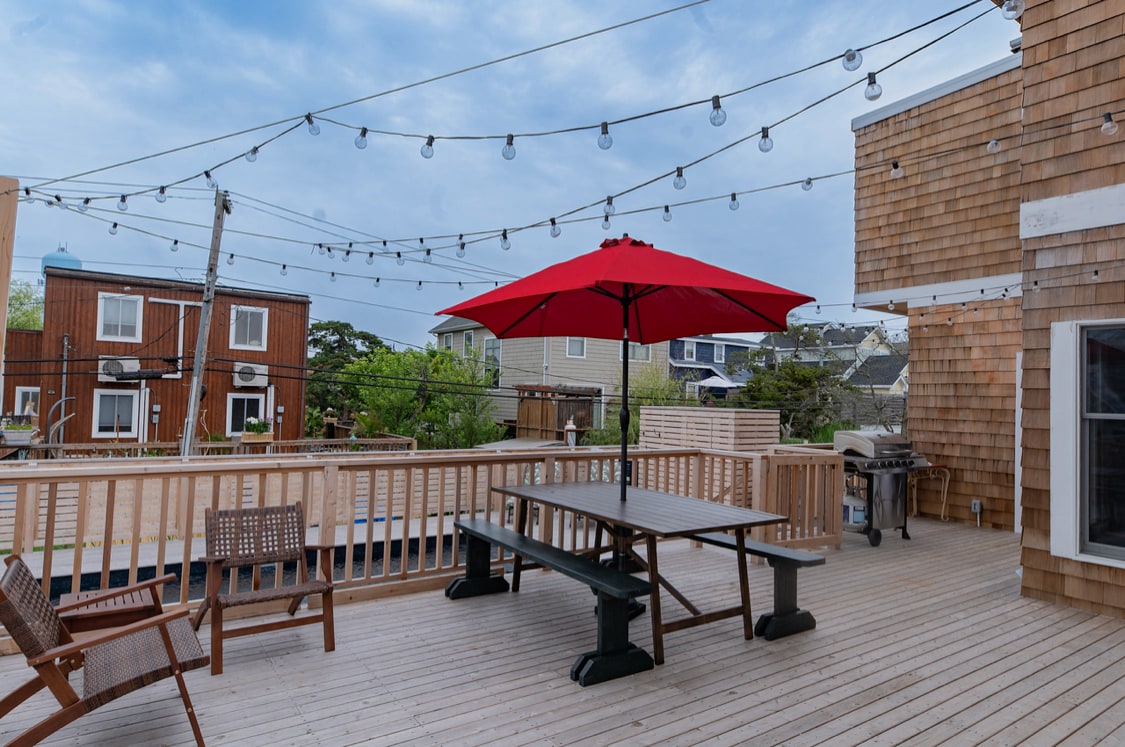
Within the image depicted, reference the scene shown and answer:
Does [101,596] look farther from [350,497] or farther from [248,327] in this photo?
[248,327]

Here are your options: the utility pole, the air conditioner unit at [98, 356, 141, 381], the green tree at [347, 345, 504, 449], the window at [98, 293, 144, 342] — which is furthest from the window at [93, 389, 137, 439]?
the utility pole

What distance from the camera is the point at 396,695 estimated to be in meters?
2.83

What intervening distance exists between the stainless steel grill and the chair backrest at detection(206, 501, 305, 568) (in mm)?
5012

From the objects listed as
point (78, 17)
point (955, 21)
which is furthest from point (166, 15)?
point (955, 21)

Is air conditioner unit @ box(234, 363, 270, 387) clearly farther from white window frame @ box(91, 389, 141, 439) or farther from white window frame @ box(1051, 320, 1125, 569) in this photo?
white window frame @ box(1051, 320, 1125, 569)

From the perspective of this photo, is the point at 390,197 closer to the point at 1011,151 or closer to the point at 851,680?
the point at 1011,151

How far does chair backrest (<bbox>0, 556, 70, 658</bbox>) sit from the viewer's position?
6.70 feet

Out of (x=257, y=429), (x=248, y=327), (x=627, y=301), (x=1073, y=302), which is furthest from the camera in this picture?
(x=248, y=327)

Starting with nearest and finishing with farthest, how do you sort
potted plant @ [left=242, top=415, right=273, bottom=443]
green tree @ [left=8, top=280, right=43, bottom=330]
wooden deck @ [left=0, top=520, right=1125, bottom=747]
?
1. wooden deck @ [left=0, top=520, right=1125, bottom=747]
2. potted plant @ [left=242, top=415, right=273, bottom=443]
3. green tree @ [left=8, top=280, right=43, bottom=330]

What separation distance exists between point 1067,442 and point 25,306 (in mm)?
38780

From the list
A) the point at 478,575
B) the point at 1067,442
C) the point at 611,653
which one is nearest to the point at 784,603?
the point at 611,653

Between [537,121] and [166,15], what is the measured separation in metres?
13.4

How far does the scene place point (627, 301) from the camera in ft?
12.8

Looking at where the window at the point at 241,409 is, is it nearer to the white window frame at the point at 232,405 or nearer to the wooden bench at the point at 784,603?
the white window frame at the point at 232,405
